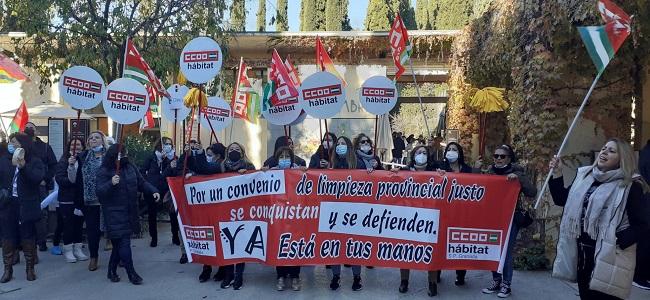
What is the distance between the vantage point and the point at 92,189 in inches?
291

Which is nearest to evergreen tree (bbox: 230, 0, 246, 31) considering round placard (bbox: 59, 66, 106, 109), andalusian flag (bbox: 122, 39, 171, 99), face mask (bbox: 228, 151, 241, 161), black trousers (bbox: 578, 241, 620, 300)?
andalusian flag (bbox: 122, 39, 171, 99)

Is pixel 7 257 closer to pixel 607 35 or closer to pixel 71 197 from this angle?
pixel 71 197

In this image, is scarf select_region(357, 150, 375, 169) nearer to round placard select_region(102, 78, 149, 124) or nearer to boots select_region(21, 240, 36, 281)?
round placard select_region(102, 78, 149, 124)

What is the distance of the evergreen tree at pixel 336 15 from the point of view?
31.8 meters

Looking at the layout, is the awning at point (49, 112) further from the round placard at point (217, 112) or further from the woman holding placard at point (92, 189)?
the woman holding placard at point (92, 189)

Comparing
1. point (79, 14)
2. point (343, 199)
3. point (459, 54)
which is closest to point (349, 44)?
point (459, 54)

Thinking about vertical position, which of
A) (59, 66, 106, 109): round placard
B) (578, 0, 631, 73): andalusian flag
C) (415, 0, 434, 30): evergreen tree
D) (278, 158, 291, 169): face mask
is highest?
(415, 0, 434, 30): evergreen tree

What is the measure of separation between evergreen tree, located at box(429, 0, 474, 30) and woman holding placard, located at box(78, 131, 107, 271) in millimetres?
26394

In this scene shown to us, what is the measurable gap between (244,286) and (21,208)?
9.40ft

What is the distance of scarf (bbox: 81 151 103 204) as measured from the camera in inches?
291

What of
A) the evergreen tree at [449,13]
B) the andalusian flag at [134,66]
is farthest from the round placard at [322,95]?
the evergreen tree at [449,13]

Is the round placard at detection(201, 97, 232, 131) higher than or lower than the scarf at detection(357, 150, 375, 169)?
higher

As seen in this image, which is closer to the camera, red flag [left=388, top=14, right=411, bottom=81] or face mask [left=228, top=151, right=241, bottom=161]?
face mask [left=228, top=151, right=241, bottom=161]

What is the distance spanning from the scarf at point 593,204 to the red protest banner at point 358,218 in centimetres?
171
